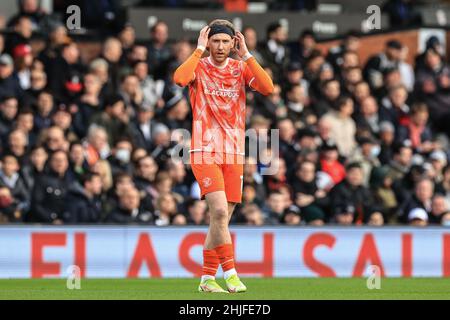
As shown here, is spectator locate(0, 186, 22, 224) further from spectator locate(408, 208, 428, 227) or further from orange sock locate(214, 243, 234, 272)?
orange sock locate(214, 243, 234, 272)

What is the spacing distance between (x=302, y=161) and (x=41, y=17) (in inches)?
195

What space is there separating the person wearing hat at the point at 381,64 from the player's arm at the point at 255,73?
10185 mm

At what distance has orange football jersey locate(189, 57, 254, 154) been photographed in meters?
12.8

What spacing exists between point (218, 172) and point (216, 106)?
62cm

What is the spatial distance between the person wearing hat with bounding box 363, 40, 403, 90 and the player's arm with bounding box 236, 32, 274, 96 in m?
10.2

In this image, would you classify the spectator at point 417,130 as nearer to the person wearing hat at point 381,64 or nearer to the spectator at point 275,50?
the person wearing hat at point 381,64

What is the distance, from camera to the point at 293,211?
19.0 meters

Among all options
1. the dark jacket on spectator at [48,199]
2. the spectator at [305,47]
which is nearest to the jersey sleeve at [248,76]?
the dark jacket on spectator at [48,199]

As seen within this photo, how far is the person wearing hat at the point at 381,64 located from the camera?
22.8 meters

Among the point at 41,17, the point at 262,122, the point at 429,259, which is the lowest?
the point at 429,259

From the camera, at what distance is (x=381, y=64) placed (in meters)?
23.1

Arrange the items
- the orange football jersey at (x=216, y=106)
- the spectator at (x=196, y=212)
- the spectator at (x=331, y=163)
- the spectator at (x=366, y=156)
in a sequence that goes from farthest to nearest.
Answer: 1. the spectator at (x=366, y=156)
2. the spectator at (x=331, y=163)
3. the spectator at (x=196, y=212)
4. the orange football jersey at (x=216, y=106)
